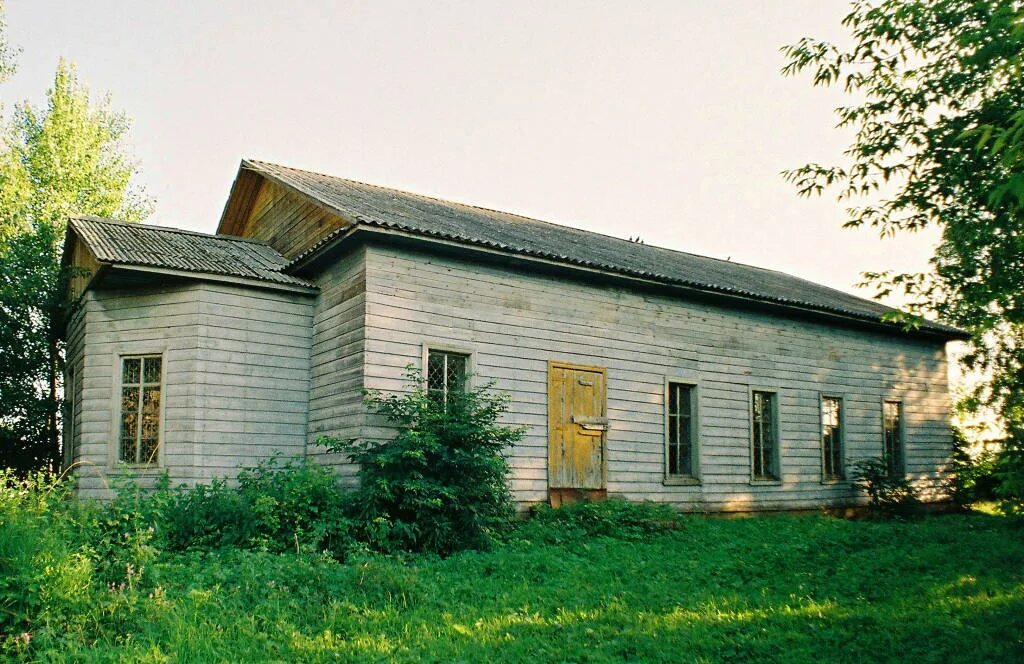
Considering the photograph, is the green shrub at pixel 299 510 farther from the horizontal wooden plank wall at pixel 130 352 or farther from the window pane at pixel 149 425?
the window pane at pixel 149 425

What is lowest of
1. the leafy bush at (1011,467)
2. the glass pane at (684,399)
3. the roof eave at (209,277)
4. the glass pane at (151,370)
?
the leafy bush at (1011,467)

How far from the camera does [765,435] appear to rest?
1830 centimetres

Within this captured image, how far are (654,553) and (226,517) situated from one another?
19.1ft

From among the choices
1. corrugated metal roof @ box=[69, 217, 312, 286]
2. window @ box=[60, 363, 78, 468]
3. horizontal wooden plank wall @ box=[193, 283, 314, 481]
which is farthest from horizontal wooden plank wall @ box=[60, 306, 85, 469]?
horizontal wooden plank wall @ box=[193, 283, 314, 481]

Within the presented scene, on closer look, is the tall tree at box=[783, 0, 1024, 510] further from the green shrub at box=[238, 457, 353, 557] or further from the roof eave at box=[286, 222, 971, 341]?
the green shrub at box=[238, 457, 353, 557]

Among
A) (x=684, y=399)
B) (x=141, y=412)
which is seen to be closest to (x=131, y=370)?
(x=141, y=412)

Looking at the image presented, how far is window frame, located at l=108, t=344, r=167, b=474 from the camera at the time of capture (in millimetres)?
12969

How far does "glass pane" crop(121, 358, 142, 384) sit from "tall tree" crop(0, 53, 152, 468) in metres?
5.94

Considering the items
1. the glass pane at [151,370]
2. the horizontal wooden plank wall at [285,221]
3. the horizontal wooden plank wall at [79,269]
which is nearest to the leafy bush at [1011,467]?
the horizontal wooden plank wall at [285,221]

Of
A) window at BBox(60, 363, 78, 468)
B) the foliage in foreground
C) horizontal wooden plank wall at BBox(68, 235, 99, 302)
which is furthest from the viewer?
window at BBox(60, 363, 78, 468)

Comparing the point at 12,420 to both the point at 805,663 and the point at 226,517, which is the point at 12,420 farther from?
the point at 805,663

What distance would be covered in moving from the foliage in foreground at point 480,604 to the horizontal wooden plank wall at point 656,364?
3762mm

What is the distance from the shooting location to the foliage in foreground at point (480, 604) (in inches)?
269

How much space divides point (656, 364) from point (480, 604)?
872cm
